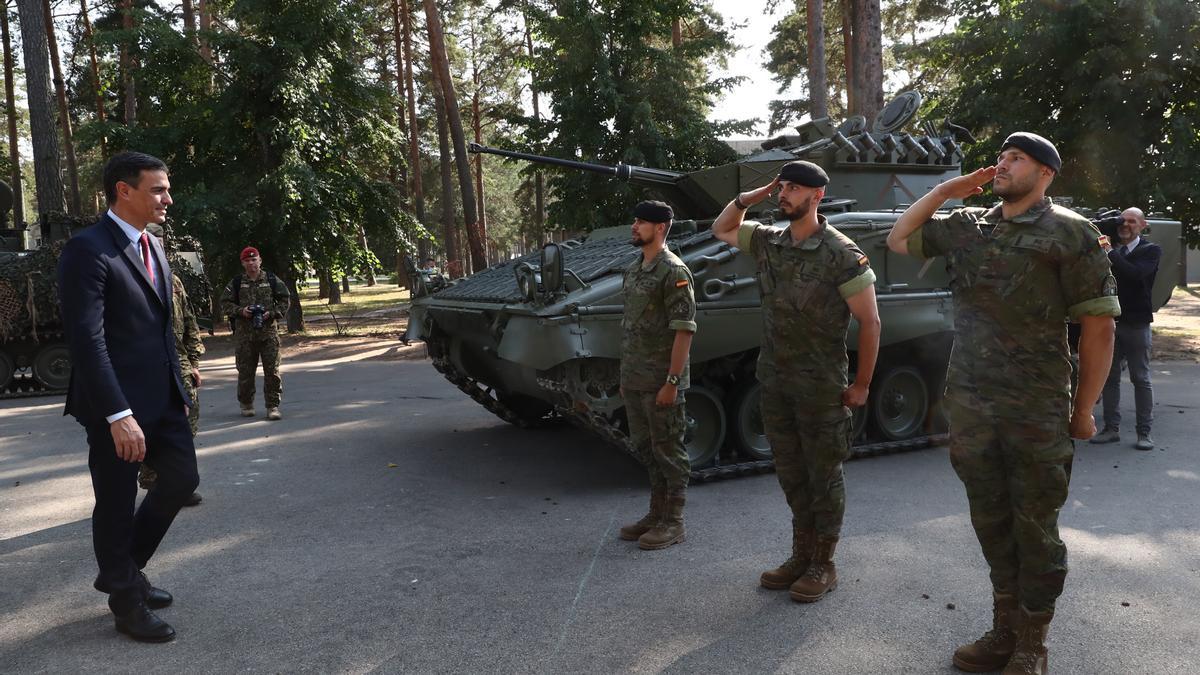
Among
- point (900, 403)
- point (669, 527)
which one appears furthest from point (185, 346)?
point (900, 403)

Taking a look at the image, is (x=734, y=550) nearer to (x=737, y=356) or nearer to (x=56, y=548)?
(x=737, y=356)

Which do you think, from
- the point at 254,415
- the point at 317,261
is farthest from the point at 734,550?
the point at 317,261

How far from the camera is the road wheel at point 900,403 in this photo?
698cm

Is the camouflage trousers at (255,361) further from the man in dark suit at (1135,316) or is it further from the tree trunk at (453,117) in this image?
the tree trunk at (453,117)

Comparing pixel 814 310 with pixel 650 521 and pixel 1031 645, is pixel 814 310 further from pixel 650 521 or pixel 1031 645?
pixel 650 521

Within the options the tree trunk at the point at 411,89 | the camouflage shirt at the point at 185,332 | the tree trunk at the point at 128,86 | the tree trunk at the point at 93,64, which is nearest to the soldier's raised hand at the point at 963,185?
the camouflage shirt at the point at 185,332

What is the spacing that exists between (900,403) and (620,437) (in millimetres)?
2688

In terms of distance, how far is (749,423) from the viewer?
254 inches

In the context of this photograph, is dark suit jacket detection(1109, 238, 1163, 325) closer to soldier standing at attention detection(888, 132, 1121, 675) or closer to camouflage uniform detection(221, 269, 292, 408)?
soldier standing at attention detection(888, 132, 1121, 675)

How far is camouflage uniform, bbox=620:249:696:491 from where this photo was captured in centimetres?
454

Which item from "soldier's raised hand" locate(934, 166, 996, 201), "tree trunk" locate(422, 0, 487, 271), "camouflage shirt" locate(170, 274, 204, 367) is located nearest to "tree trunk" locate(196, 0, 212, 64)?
"tree trunk" locate(422, 0, 487, 271)

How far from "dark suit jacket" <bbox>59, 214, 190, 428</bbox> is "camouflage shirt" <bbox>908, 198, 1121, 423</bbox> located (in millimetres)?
3032

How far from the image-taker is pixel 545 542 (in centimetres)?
485

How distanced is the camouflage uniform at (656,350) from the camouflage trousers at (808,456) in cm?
71
